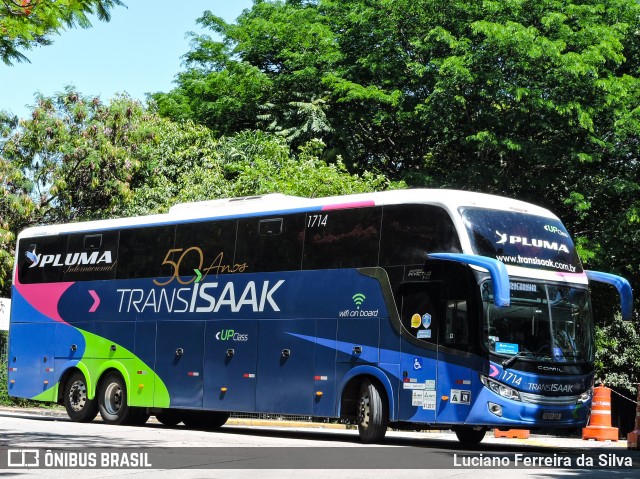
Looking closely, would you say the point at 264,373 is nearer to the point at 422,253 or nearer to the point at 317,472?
the point at 422,253

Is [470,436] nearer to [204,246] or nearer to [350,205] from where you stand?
[350,205]

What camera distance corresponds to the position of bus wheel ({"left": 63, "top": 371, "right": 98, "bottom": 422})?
23.7m

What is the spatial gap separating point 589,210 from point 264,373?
17.0 meters

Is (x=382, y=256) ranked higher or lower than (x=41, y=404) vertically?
higher

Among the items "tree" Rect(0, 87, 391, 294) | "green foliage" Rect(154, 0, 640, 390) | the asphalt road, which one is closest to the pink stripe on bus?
the asphalt road

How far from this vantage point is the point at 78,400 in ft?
78.8

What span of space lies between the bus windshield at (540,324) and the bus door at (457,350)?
280mm

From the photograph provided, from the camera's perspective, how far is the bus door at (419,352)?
17.9 m

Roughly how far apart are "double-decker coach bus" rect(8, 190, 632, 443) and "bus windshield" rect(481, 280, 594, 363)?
0.03 meters

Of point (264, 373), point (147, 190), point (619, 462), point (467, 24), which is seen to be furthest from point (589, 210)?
point (619, 462)

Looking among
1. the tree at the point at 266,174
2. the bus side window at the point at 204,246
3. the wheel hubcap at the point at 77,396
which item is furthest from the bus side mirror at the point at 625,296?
the tree at the point at 266,174

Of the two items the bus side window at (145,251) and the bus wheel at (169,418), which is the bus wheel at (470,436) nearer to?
the bus side window at (145,251)

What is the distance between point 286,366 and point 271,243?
91.7 inches

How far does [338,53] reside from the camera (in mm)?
38125
